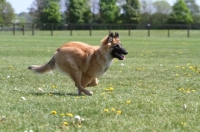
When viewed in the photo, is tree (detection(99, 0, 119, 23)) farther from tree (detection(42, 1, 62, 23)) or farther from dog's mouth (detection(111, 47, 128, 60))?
dog's mouth (detection(111, 47, 128, 60))

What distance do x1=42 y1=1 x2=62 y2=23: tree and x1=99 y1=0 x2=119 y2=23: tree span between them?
1024 cm

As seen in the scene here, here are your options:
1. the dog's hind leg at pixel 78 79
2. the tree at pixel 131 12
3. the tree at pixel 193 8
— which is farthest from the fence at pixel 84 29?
the dog's hind leg at pixel 78 79

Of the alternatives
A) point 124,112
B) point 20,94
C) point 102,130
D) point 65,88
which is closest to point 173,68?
point 65,88

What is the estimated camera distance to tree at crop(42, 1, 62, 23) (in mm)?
90688

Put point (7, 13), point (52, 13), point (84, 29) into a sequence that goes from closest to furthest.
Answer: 1. point (84, 29)
2. point (52, 13)
3. point (7, 13)

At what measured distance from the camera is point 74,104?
776cm

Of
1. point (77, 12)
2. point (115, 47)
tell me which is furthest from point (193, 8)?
point (115, 47)

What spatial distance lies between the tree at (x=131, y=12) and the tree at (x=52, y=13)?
1394cm

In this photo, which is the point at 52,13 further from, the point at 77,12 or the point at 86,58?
the point at 86,58

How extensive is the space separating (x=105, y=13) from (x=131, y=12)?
19.7 ft

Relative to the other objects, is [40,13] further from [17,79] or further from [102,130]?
[102,130]

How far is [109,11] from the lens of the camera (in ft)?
310

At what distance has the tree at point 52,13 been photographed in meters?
90.7

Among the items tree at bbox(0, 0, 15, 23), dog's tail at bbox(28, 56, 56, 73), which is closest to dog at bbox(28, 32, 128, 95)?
dog's tail at bbox(28, 56, 56, 73)
